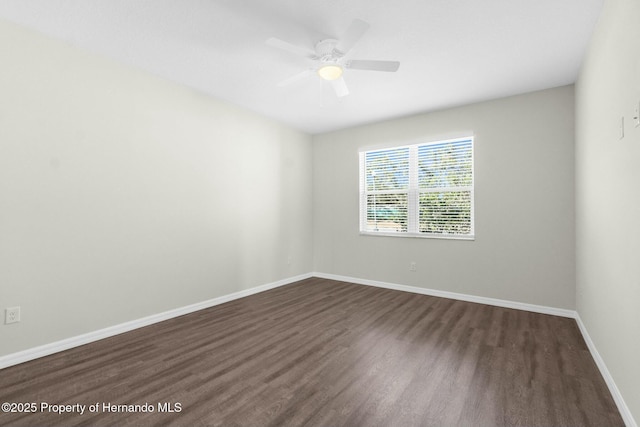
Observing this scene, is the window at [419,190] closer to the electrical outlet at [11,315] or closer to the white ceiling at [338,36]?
the white ceiling at [338,36]

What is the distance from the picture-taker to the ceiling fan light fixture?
261 cm

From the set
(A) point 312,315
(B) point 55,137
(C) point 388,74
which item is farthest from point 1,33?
(A) point 312,315

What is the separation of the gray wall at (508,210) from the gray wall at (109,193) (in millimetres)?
2329

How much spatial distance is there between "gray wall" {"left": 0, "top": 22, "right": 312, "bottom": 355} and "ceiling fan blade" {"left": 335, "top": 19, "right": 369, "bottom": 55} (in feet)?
7.05

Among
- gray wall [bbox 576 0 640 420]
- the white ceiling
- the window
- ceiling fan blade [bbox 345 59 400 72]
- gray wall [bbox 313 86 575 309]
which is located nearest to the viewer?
gray wall [bbox 576 0 640 420]

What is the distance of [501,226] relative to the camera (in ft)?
12.7

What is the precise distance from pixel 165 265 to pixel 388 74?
3212mm

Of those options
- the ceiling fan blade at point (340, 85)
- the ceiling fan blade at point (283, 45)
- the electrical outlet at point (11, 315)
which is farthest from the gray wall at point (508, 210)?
the electrical outlet at point (11, 315)

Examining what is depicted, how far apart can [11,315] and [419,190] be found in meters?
4.63

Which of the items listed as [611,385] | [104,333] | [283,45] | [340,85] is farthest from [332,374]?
[340,85]

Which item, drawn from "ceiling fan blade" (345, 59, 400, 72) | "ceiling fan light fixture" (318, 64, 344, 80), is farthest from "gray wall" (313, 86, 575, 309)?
"ceiling fan light fixture" (318, 64, 344, 80)

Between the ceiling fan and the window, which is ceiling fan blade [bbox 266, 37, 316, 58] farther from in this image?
the window

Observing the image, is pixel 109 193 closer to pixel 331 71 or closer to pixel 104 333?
pixel 104 333

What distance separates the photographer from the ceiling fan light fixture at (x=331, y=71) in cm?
261
